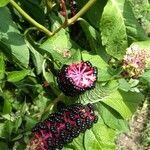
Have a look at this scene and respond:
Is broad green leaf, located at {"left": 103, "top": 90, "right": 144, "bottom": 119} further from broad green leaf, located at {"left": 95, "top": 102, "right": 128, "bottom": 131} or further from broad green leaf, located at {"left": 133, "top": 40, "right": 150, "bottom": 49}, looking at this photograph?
broad green leaf, located at {"left": 133, "top": 40, "right": 150, "bottom": 49}

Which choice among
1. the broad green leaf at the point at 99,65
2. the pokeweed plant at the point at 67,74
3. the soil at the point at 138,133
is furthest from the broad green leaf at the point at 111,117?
the soil at the point at 138,133

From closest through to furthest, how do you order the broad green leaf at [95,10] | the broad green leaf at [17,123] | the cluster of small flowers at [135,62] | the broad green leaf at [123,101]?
the cluster of small flowers at [135,62] → the broad green leaf at [17,123] → the broad green leaf at [123,101] → the broad green leaf at [95,10]

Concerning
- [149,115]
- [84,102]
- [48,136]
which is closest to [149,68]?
[84,102]

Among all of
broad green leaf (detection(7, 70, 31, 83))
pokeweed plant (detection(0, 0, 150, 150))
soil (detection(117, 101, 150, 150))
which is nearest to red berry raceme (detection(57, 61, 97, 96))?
pokeweed plant (detection(0, 0, 150, 150))

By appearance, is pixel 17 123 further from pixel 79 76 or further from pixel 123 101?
pixel 123 101

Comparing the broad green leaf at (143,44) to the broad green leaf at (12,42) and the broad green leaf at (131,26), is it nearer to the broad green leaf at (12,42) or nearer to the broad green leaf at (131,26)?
the broad green leaf at (131,26)

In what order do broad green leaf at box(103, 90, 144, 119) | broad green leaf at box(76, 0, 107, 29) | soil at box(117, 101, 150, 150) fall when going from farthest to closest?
soil at box(117, 101, 150, 150) < broad green leaf at box(76, 0, 107, 29) < broad green leaf at box(103, 90, 144, 119)

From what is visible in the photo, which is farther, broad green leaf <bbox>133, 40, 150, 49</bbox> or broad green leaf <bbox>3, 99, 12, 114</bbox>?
broad green leaf <bbox>133, 40, 150, 49</bbox>
